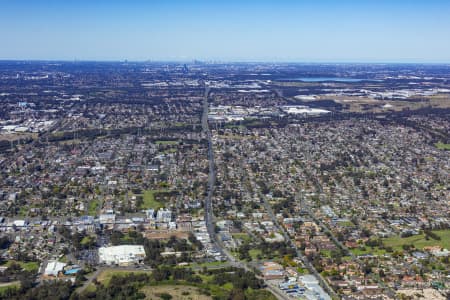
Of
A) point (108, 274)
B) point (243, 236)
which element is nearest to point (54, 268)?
point (108, 274)

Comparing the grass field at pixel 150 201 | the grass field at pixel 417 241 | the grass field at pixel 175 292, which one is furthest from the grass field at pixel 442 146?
the grass field at pixel 175 292

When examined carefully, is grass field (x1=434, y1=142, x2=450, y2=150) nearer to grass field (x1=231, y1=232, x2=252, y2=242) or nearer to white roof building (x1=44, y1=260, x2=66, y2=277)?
grass field (x1=231, y1=232, x2=252, y2=242)

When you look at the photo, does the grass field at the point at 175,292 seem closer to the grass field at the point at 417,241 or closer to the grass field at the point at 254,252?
the grass field at the point at 254,252

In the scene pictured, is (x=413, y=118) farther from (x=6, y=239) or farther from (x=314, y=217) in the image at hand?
(x=6, y=239)

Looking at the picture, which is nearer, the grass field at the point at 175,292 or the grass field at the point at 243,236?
the grass field at the point at 175,292

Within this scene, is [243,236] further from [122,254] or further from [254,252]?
[122,254]

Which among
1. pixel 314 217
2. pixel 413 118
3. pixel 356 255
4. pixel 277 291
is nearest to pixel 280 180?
pixel 314 217
